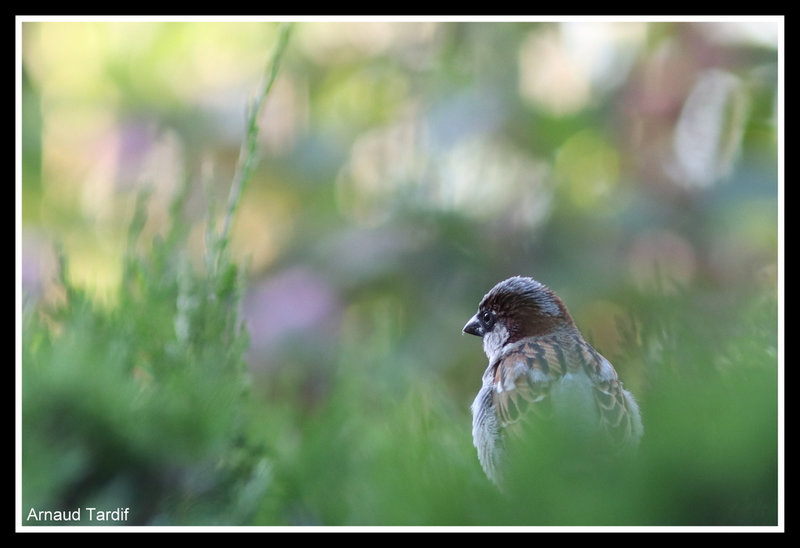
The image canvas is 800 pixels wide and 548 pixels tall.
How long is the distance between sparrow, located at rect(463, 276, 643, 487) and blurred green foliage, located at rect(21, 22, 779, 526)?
0.07 metres

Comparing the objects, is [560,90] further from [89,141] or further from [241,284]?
[241,284]

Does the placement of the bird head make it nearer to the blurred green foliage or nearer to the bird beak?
the bird beak

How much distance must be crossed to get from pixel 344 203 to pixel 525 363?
86cm

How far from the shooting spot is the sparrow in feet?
2.67

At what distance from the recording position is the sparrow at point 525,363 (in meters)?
0.82

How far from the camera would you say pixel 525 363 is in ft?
4.04

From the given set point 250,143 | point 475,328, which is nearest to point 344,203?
point 475,328

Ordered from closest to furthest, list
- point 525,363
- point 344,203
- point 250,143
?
point 250,143
point 525,363
point 344,203

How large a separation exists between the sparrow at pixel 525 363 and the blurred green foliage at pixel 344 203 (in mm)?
70

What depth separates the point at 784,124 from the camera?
2.79 ft

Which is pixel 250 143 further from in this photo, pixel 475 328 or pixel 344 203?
pixel 344 203

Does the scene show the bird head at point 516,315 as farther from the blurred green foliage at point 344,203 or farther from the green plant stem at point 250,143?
the green plant stem at point 250,143

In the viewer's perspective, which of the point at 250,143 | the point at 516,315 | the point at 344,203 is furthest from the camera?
the point at 344,203

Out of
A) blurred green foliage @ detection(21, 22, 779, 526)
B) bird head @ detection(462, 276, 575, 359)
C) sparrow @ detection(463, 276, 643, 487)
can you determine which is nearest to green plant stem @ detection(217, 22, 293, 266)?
blurred green foliage @ detection(21, 22, 779, 526)
